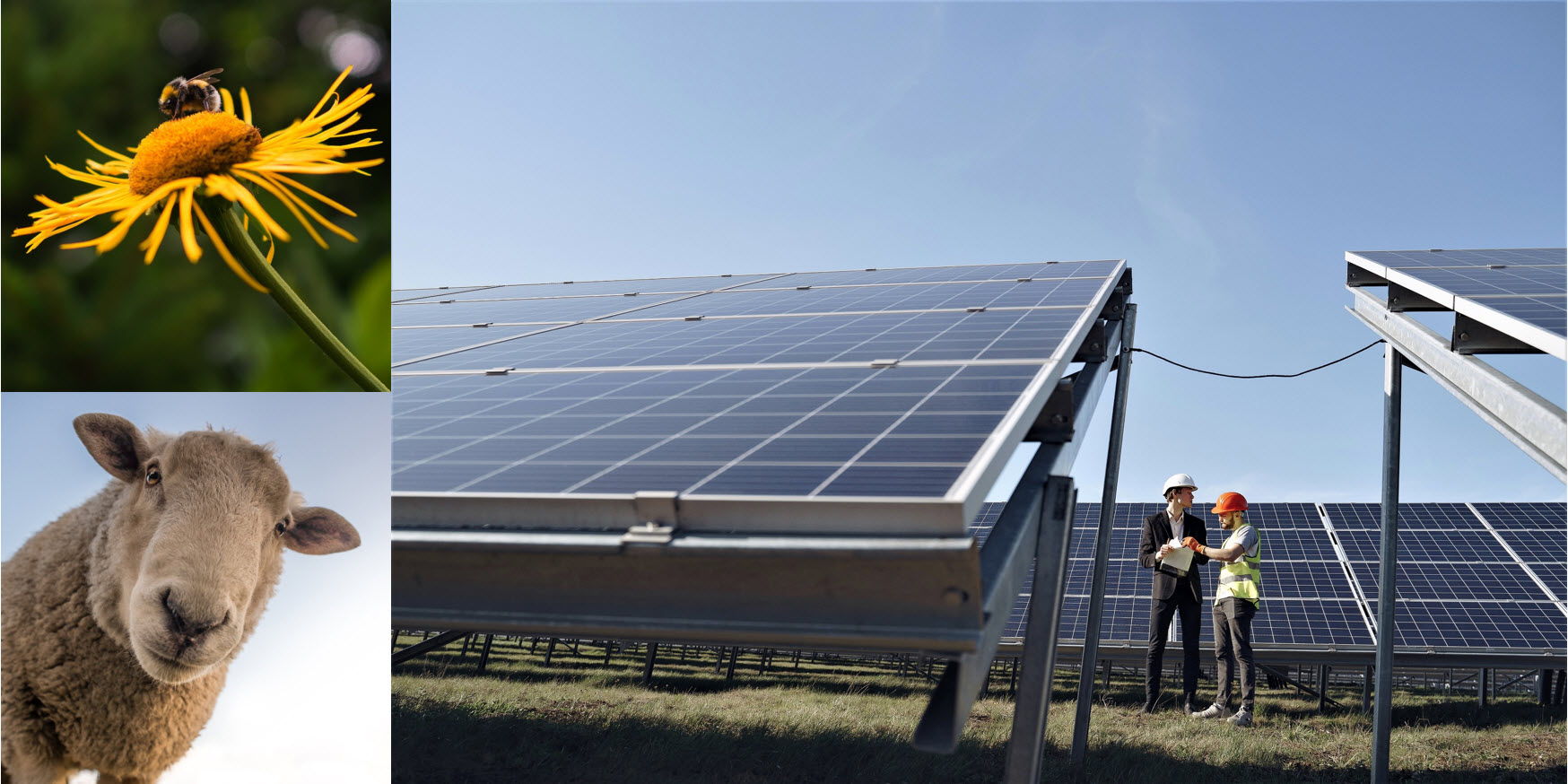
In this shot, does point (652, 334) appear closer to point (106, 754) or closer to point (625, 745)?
point (625, 745)

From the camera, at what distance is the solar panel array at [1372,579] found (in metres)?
10.9

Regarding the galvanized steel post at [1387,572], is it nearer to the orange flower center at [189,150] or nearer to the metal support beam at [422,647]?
the metal support beam at [422,647]

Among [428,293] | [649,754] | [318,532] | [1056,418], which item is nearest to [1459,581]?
[649,754]

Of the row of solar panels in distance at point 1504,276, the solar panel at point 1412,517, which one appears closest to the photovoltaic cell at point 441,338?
the row of solar panels in distance at point 1504,276

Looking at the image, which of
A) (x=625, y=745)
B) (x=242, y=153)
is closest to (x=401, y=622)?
(x=242, y=153)

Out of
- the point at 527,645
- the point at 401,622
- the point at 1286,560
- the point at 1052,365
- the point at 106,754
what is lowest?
the point at 527,645

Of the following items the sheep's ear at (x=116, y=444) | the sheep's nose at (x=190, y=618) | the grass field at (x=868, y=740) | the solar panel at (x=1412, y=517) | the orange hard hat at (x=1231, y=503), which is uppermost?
the sheep's ear at (x=116, y=444)

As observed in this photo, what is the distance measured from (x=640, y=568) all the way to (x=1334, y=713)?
987 centimetres

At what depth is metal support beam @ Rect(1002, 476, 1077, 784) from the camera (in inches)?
149

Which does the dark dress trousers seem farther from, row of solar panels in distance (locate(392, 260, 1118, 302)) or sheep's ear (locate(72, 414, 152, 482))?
sheep's ear (locate(72, 414, 152, 482))

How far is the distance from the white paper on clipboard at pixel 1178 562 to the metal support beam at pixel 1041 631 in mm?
5185

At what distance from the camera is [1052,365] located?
4.38 metres

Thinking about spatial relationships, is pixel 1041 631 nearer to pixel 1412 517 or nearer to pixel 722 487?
pixel 722 487

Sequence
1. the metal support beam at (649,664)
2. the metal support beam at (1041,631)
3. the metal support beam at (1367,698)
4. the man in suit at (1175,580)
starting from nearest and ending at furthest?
the metal support beam at (1041,631) < the man in suit at (1175,580) < the metal support beam at (1367,698) < the metal support beam at (649,664)
